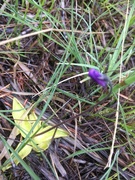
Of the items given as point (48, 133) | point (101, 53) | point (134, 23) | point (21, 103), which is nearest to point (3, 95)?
point (21, 103)

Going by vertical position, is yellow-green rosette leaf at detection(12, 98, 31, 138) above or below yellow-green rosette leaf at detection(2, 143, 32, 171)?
above

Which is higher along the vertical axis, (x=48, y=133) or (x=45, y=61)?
(x=45, y=61)

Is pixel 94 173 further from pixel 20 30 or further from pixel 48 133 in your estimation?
pixel 20 30

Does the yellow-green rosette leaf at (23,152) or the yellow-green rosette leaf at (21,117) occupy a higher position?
the yellow-green rosette leaf at (21,117)

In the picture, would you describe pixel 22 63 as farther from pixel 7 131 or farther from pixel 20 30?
pixel 7 131

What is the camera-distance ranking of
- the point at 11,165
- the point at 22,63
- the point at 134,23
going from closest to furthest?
the point at 11,165 → the point at 22,63 → the point at 134,23

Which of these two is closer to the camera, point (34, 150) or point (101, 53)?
point (34, 150)

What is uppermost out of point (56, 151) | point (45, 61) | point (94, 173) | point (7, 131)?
point (45, 61)

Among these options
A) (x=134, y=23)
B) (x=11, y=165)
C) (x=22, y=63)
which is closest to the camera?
(x=11, y=165)

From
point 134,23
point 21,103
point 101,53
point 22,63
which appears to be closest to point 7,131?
point 21,103
